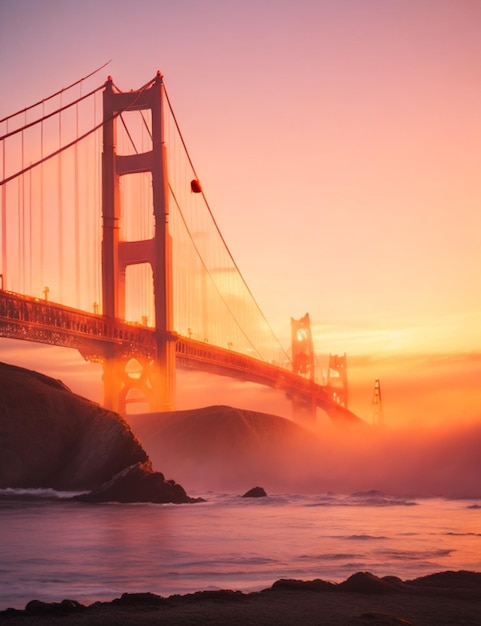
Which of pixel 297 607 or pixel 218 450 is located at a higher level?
pixel 218 450

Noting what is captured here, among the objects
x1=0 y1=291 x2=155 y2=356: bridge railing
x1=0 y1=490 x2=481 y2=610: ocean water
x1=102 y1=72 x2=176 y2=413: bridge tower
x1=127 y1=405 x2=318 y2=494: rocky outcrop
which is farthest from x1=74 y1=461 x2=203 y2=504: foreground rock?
x1=102 y1=72 x2=176 y2=413: bridge tower

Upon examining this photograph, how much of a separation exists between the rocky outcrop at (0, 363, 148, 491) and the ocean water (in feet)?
7.62

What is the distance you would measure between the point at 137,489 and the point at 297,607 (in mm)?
21895

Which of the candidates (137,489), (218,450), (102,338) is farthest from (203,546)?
(218,450)

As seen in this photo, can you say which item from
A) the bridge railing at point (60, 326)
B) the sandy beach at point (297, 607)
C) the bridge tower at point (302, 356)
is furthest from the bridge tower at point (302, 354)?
the sandy beach at point (297, 607)

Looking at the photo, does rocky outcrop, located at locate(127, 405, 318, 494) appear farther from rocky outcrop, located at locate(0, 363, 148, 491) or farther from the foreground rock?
the foreground rock

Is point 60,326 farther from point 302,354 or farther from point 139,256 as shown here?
point 302,354

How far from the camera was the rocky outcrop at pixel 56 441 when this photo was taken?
30.9 m

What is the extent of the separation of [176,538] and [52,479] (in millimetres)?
14317

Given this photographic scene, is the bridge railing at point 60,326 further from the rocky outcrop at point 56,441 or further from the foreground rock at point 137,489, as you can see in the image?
the foreground rock at point 137,489

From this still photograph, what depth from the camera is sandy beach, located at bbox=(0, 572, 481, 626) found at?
28.0ft

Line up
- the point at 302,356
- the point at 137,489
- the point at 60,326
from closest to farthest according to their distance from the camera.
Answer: the point at 137,489 < the point at 60,326 < the point at 302,356

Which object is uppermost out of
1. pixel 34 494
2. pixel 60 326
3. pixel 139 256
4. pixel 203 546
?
pixel 139 256

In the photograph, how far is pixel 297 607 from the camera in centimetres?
922
